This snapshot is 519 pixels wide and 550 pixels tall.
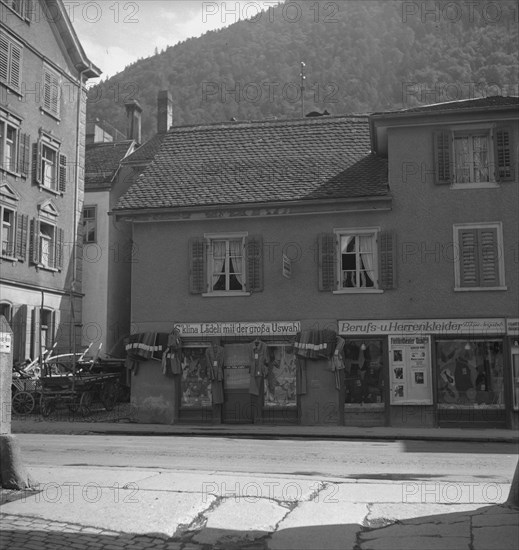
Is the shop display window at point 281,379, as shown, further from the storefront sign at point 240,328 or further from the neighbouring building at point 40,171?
the neighbouring building at point 40,171

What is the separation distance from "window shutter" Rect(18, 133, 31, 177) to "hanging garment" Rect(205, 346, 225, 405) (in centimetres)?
1124

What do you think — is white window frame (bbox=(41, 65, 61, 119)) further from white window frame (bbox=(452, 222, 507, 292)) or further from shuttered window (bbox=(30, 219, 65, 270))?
white window frame (bbox=(452, 222, 507, 292))

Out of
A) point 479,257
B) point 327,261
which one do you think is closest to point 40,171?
point 327,261

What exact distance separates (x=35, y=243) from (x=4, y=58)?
6.78 m

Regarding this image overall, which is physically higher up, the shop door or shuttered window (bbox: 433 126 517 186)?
shuttered window (bbox: 433 126 517 186)

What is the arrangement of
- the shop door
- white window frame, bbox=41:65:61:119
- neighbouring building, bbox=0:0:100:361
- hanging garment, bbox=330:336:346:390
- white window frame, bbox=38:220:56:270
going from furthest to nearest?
white window frame, bbox=41:65:61:119 → white window frame, bbox=38:220:56:270 → neighbouring building, bbox=0:0:100:361 → the shop door → hanging garment, bbox=330:336:346:390

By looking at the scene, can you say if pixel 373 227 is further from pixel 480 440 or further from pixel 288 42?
pixel 288 42

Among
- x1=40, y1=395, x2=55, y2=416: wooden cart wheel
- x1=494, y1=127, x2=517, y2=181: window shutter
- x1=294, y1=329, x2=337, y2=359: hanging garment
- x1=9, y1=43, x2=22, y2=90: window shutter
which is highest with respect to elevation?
x1=9, y1=43, x2=22, y2=90: window shutter

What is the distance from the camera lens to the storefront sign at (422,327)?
71.3ft

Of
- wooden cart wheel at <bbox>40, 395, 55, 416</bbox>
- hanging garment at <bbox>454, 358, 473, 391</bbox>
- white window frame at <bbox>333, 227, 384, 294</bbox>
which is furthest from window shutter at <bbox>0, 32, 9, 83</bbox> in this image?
hanging garment at <bbox>454, 358, 473, 391</bbox>

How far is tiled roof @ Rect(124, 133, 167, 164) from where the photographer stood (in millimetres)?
35375

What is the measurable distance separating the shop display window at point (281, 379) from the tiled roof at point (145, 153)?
14973mm

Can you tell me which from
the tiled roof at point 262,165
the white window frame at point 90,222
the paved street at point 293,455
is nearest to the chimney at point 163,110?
the white window frame at point 90,222

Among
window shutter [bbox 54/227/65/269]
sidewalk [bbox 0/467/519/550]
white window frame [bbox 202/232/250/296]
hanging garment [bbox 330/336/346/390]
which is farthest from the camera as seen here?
window shutter [bbox 54/227/65/269]
